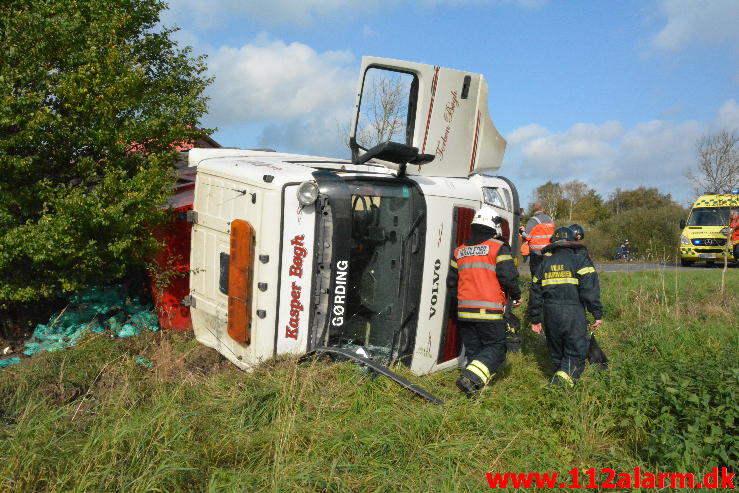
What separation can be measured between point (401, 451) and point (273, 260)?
1.73 metres

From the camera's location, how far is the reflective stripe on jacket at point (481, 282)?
5.15m

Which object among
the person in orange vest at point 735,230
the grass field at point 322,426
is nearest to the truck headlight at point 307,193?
the grass field at point 322,426

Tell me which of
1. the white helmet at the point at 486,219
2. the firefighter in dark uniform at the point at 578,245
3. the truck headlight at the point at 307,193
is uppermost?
the truck headlight at the point at 307,193

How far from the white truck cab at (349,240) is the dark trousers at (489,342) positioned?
306 mm

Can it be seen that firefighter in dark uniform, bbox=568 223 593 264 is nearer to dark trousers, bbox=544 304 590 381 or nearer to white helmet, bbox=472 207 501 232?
dark trousers, bbox=544 304 590 381

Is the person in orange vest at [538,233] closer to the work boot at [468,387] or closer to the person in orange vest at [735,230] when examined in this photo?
the work boot at [468,387]

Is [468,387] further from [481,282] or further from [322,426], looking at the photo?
[322,426]

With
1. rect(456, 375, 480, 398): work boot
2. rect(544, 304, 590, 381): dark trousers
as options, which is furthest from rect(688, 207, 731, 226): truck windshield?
rect(456, 375, 480, 398): work boot

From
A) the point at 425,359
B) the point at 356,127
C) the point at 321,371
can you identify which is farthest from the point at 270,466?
the point at 356,127

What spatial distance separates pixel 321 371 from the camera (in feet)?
14.5

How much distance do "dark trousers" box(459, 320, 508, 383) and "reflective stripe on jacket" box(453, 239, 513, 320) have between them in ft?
0.32

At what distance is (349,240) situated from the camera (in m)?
4.68

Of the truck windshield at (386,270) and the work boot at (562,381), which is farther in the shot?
the truck windshield at (386,270)

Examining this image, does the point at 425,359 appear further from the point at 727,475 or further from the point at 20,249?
the point at 20,249
